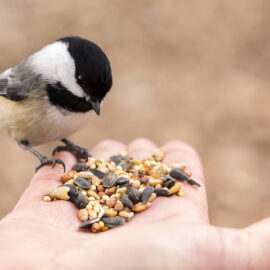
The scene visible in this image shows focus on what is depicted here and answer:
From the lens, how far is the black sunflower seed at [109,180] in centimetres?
151

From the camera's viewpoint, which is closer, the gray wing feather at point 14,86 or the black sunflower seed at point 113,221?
the black sunflower seed at point 113,221

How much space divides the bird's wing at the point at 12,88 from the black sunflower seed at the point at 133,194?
0.59 m

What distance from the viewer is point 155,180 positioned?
1518 millimetres

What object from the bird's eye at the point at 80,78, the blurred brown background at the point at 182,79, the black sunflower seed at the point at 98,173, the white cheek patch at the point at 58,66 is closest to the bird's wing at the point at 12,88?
the white cheek patch at the point at 58,66

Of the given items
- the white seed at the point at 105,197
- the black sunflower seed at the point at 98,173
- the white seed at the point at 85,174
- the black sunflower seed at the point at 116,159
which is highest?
the black sunflower seed at the point at 116,159

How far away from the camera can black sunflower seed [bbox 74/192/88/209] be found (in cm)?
135

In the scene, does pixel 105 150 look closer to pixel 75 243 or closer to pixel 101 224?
pixel 101 224

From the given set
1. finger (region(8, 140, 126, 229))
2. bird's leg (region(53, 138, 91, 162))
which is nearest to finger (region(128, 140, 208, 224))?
finger (region(8, 140, 126, 229))

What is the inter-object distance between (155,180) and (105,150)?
546 millimetres

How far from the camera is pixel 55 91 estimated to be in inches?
62.5

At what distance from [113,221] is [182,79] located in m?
2.22

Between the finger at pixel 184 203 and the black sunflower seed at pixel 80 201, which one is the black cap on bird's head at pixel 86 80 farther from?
the finger at pixel 184 203

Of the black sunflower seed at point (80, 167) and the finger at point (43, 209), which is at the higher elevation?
the black sunflower seed at point (80, 167)

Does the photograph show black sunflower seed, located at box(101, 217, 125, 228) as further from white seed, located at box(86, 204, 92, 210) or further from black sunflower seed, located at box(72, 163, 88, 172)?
black sunflower seed, located at box(72, 163, 88, 172)
